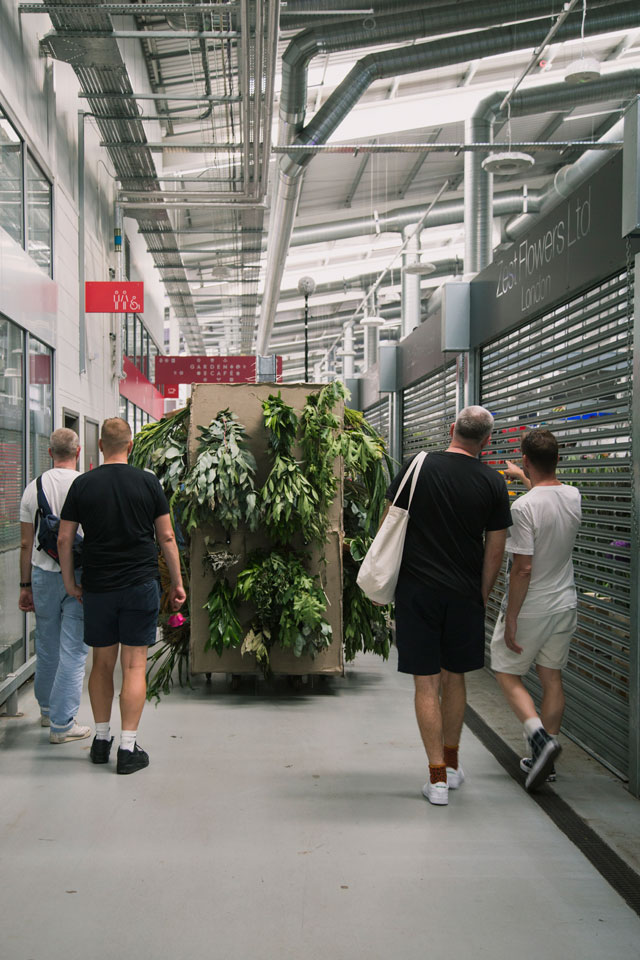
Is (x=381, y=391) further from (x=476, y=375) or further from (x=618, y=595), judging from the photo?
(x=618, y=595)

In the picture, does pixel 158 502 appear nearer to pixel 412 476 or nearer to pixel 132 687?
pixel 132 687

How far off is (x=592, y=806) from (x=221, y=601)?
7.81 ft

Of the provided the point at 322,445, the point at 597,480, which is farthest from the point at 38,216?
the point at 597,480

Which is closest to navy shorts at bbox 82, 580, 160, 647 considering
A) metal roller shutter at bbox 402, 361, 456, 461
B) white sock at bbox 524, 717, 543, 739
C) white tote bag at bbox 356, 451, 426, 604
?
white tote bag at bbox 356, 451, 426, 604

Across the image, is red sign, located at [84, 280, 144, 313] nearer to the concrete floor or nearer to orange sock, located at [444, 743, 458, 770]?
the concrete floor

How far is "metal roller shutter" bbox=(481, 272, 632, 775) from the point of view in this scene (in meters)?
3.88

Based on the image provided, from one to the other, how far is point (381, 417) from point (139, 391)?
3.78 metres

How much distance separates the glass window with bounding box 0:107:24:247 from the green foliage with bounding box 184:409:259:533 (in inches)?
70.4

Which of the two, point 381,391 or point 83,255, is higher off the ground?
point 83,255

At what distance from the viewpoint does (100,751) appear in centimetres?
397

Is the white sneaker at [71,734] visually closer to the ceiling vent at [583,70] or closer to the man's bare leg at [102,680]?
the man's bare leg at [102,680]

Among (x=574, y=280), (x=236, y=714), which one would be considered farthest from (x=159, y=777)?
(x=574, y=280)

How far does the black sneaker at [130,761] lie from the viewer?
384 cm

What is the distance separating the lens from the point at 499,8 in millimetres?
7562
